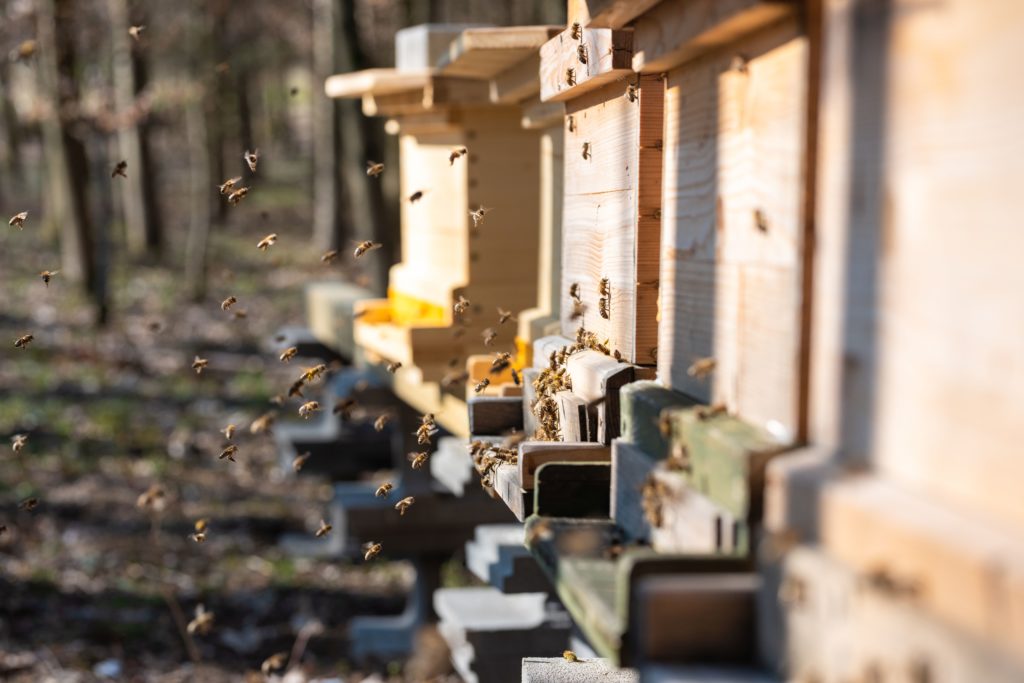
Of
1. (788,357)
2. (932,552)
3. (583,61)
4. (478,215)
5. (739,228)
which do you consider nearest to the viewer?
(932,552)

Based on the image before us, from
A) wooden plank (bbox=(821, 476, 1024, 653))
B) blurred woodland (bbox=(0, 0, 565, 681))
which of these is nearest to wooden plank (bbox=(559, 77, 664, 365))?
wooden plank (bbox=(821, 476, 1024, 653))

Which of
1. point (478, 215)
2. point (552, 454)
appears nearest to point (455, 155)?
point (478, 215)

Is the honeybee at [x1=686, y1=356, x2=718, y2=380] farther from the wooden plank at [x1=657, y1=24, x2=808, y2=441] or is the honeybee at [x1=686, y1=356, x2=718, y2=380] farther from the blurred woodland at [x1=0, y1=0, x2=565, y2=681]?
the blurred woodland at [x1=0, y1=0, x2=565, y2=681]

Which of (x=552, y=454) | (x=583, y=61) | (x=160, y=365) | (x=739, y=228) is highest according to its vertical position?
(x=583, y=61)

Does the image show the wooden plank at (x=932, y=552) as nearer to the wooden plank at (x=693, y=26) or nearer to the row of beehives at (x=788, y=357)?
the row of beehives at (x=788, y=357)

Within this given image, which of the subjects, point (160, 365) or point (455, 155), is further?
point (160, 365)

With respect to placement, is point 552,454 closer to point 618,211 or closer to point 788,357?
point 618,211
